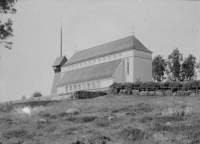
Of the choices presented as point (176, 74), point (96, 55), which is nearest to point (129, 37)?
point (96, 55)

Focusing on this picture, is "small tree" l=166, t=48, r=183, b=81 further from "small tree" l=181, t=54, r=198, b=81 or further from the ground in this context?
the ground

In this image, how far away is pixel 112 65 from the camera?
53.0 meters

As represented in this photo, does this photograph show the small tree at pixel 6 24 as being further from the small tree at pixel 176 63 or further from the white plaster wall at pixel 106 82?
the small tree at pixel 176 63

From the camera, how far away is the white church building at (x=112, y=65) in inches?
2015

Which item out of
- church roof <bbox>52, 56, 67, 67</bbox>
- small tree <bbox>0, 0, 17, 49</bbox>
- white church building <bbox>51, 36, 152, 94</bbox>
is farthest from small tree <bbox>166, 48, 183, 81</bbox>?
small tree <bbox>0, 0, 17, 49</bbox>

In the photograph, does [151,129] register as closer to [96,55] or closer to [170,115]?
[170,115]

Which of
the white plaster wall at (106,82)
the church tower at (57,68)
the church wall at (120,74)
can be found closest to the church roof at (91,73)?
the church wall at (120,74)

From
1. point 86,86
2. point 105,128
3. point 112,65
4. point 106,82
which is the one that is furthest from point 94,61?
point 105,128

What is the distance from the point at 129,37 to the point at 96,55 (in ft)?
25.3

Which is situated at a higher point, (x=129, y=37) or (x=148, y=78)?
(x=129, y=37)

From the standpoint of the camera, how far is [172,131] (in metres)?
14.0

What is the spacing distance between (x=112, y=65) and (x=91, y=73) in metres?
6.07

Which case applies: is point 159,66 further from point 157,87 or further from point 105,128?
point 105,128

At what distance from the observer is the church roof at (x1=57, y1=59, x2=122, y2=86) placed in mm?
52388
